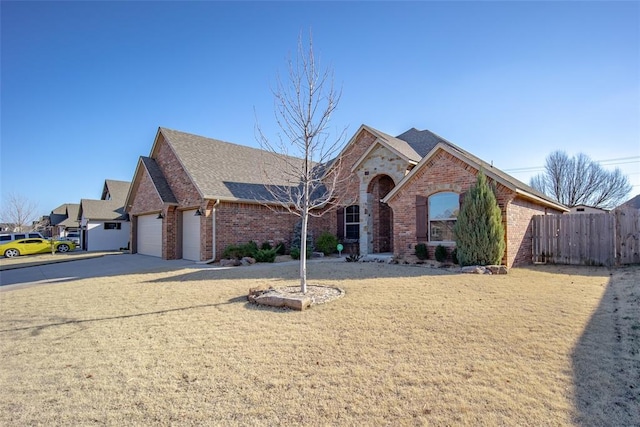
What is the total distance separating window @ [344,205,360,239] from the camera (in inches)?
685

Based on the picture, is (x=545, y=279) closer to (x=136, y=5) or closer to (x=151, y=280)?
(x=151, y=280)

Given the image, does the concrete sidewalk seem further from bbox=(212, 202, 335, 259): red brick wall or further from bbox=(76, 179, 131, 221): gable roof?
bbox=(212, 202, 335, 259): red brick wall

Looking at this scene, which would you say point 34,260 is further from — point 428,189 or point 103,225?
point 428,189

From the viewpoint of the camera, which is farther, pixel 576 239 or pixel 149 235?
pixel 149 235

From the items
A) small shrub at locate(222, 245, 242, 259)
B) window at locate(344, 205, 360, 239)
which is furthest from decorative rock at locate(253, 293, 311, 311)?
window at locate(344, 205, 360, 239)

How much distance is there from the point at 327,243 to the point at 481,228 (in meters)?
7.85

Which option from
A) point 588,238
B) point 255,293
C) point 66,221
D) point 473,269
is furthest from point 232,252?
point 66,221

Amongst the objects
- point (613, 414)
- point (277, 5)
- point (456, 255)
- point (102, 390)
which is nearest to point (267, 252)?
point (456, 255)

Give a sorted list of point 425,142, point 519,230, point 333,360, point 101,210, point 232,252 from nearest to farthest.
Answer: point 333,360 < point 519,230 < point 232,252 < point 425,142 < point 101,210

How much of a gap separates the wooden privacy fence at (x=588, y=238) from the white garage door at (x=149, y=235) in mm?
18360

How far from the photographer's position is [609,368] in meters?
3.92

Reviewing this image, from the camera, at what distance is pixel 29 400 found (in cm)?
346

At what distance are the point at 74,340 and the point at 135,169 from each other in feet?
56.5

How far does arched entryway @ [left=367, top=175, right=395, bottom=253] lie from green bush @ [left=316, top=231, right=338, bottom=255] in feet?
6.68
